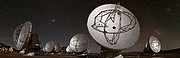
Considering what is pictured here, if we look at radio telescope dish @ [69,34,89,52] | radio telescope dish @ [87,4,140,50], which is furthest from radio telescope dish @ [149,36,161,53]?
radio telescope dish @ [87,4,140,50]

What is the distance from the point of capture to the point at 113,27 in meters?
9.55

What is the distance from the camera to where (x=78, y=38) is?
25500mm

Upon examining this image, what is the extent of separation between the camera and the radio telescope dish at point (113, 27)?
9.58 meters

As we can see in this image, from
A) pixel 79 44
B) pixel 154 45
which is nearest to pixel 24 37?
pixel 79 44

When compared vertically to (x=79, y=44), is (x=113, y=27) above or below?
above

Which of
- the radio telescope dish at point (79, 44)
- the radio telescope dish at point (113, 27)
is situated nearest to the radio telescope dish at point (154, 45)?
the radio telescope dish at point (79, 44)

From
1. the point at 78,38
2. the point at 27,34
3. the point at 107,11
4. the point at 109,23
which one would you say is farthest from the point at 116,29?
the point at 78,38

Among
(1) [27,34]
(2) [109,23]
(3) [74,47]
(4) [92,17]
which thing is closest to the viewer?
(2) [109,23]

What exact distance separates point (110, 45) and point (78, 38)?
53.7 feet

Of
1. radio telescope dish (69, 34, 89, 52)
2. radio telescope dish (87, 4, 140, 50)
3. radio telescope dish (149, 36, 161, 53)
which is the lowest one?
radio telescope dish (149, 36, 161, 53)

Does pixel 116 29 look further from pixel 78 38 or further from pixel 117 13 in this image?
pixel 78 38

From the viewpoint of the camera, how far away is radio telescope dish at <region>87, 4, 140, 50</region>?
31.4 ft

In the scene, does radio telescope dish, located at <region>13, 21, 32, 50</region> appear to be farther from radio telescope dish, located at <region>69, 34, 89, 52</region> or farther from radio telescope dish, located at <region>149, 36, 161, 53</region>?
radio telescope dish, located at <region>149, 36, 161, 53</region>

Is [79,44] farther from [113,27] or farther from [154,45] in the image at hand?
[113,27]
